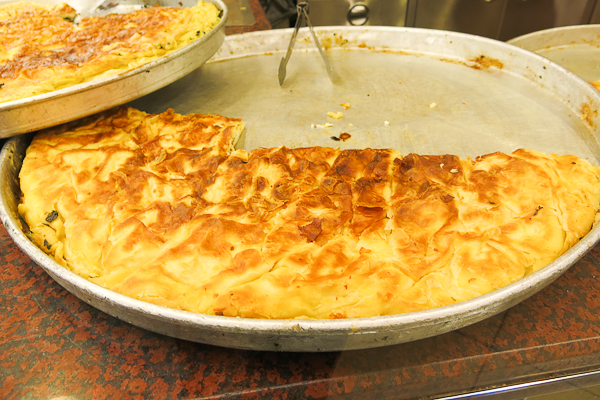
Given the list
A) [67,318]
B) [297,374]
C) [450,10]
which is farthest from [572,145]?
[450,10]

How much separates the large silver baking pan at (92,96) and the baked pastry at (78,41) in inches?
4.9

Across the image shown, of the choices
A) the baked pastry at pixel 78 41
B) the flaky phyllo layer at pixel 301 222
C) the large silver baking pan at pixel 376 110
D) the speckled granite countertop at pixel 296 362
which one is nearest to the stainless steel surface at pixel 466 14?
the large silver baking pan at pixel 376 110

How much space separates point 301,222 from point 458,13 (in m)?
4.73

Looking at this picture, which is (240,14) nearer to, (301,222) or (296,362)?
(301,222)

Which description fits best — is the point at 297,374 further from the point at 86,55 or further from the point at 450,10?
the point at 450,10

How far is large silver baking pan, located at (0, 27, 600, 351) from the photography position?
3.66 ft

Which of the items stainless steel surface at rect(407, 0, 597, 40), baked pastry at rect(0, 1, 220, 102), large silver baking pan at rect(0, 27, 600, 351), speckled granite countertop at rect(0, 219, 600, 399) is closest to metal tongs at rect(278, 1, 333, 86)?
large silver baking pan at rect(0, 27, 600, 351)

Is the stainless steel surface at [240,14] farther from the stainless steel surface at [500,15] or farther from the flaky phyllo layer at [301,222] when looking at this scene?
the stainless steel surface at [500,15]

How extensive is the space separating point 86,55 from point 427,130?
2.06m

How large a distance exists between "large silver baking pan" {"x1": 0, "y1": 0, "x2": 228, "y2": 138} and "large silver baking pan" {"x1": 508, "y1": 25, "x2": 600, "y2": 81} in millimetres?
2815

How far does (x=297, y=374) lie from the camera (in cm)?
123

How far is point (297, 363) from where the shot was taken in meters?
1.25

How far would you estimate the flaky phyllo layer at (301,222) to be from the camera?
123 centimetres

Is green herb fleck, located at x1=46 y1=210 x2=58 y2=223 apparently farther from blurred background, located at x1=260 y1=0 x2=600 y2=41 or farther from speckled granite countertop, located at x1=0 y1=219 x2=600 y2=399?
blurred background, located at x1=260 y1=0 x2=600 y2=41
